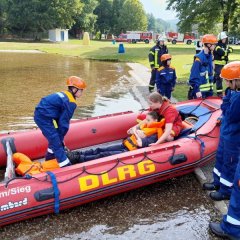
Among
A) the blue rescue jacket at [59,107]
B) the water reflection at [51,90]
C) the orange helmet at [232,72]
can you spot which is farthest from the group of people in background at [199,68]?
the blue rescue jacket at [59,107]

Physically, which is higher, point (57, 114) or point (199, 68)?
point (199, 68)

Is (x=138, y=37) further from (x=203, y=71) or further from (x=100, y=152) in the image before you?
(x=100, y=152)

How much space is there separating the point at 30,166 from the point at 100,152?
38.8 inches

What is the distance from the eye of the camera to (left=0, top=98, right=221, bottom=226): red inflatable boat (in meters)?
3.79

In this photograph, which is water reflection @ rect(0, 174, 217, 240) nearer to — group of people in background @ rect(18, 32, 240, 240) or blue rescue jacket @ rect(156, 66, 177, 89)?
group of people in background @ rect(18, 32, 240, 240)

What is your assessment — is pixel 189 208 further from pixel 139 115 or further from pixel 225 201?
pixel 139 115

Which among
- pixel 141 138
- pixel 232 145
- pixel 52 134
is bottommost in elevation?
pixel 141 138

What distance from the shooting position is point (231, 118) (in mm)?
3703

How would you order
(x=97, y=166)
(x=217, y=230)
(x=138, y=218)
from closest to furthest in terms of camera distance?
(x=217, y=230), (x=138, y=218), (x=97, y=166)

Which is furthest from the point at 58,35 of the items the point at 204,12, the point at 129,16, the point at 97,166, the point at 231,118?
the point at 231,118

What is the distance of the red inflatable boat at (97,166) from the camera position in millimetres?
3787

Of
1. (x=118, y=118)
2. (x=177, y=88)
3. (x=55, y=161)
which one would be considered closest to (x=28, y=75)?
(x=177, y=88)

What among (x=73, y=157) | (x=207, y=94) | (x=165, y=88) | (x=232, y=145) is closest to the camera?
(x=232, y=145)

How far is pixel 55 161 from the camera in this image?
4547mm
